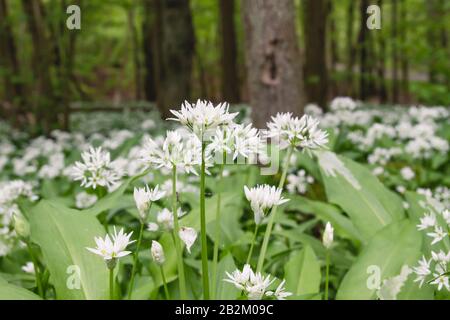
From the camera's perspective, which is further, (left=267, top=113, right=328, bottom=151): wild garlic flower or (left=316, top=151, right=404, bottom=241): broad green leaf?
(left=316, top=151, right=404, bottom=241): broad green leaf

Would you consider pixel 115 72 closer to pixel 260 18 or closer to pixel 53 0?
pixel 53 0

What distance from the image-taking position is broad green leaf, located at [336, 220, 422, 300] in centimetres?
176

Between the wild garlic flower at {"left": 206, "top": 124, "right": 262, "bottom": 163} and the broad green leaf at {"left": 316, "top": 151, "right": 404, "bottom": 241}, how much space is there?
113 centimetres

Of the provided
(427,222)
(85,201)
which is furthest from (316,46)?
(427,222)

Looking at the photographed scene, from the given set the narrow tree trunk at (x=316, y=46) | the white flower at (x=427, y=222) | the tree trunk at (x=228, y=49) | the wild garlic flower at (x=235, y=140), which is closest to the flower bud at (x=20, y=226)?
the wild garlic flower at (x=235, y=140)

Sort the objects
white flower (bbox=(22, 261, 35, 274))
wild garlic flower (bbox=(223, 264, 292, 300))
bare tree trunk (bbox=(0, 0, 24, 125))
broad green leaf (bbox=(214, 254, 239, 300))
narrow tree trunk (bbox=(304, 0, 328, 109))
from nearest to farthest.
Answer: wild garlic flower (bbox=(223, 264, 292, 300)) < broad green leaf (bbox=(214, 254, 239, 300)) < white flower (bbox=(22, 261, 35, 274)) < bare tree trunk (bbox=(0, 0, 24, 125)) < narrow tree trunk (bbox=(304, 0, 328, 109))

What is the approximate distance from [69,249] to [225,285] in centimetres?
49

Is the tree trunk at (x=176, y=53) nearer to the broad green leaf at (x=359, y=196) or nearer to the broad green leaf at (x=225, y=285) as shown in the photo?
the broad green leaf at (x=359, y=196)

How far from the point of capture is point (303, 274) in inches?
73.2

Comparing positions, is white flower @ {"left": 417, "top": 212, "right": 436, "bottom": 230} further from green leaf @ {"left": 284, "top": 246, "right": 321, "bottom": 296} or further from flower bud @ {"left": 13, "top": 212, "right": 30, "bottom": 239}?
flower bud @ {"left": 13, "top": 212, "right": 30, "bottom": 239}

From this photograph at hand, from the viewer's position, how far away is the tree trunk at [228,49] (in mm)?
11438

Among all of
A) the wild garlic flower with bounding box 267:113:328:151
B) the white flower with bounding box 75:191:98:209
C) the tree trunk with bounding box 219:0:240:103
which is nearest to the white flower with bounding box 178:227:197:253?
the wild garlic flower with bounding box 267:113:328:151

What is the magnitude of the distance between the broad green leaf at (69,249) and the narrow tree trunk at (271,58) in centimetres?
248
